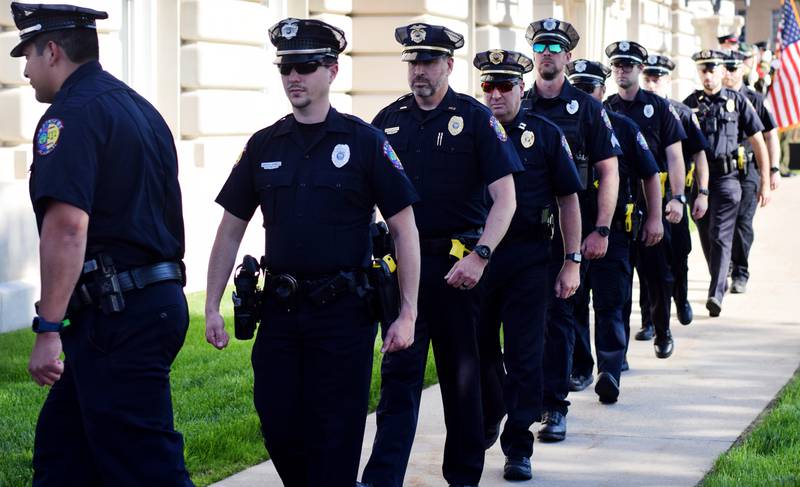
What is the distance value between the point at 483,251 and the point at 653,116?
4.02 meters

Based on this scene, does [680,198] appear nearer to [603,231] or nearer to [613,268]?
[613,268]

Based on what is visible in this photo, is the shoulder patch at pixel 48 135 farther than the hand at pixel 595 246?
No

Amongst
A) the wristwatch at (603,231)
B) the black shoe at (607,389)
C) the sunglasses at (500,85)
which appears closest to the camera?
the sunglasses at (500,85)

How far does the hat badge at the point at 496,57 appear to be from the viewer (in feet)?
21.6

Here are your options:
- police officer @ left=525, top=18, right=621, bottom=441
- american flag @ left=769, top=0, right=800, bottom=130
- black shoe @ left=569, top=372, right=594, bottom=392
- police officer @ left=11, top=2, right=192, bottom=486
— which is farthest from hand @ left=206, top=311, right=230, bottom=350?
american flag @ left=769, top=0, right=800, bottom=130

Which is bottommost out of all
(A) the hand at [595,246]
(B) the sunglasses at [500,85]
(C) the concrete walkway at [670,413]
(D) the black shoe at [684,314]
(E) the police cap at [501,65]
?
(C) the concrete walkway at [670,413]

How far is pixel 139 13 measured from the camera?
475 inches

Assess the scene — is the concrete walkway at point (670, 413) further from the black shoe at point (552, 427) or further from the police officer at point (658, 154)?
the police officer at point (658, 154)

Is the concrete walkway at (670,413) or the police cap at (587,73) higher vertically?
the police cap at (587,73)

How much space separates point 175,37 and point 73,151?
807 centimetres

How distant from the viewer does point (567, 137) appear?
7609mm

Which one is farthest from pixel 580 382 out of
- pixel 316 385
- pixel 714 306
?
pixel 316 385

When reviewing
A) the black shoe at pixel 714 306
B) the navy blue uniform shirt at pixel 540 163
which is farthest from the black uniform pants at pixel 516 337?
the black shoe at pixel 714 306

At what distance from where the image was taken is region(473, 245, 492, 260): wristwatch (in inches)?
230
